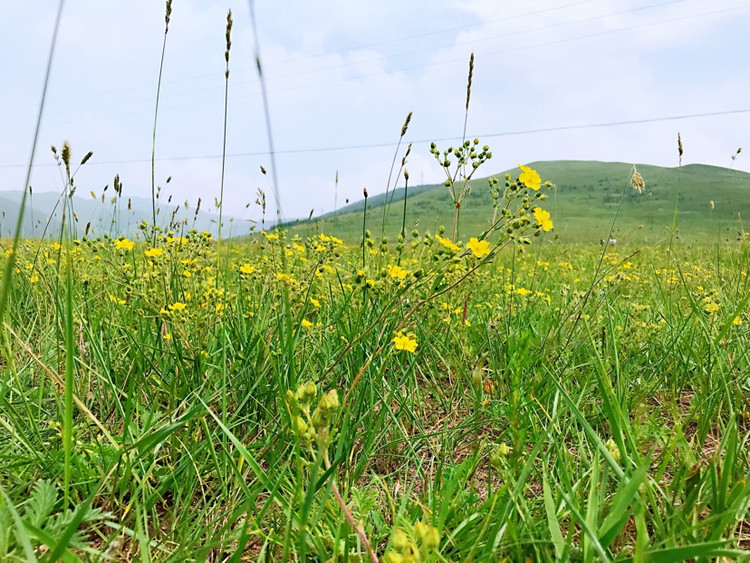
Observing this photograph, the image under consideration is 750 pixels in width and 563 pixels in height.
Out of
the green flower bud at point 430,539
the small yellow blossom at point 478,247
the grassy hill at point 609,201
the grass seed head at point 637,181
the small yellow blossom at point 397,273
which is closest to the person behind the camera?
the green flower bud at point 430,539

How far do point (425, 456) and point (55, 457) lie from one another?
101 cm

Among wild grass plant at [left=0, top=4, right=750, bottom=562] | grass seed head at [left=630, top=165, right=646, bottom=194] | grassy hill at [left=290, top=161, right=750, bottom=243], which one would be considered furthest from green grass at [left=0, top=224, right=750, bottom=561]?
grassy hill at [left=290, top=161, right=750, bottom=243]

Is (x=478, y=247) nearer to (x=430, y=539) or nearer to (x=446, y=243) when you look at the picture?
(x=446, y=243)

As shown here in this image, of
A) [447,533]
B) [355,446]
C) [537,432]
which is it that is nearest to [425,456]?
[355,446]

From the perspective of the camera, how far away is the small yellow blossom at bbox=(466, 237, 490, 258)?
1.29 metres

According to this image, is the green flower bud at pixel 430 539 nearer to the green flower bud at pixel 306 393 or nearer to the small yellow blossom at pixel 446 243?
the green flower bud at pixel 306 393

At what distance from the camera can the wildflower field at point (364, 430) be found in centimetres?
86

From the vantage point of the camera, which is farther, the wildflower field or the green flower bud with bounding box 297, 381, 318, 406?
the wildflower field

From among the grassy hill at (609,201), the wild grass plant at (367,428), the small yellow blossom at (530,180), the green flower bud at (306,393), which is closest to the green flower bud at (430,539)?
the wild grass plant at (367,428)

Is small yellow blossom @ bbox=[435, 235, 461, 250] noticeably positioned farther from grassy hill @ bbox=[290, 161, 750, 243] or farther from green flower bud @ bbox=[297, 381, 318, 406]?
grassy hill @ bbox=[290, 161, 750, 243]

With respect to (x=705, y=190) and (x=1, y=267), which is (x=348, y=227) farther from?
(x=1, y=267)

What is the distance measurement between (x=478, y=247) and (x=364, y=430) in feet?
2.18

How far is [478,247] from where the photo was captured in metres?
1.33

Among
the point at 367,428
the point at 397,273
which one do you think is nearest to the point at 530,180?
the point at 397,273
